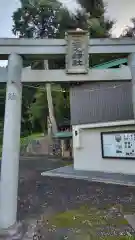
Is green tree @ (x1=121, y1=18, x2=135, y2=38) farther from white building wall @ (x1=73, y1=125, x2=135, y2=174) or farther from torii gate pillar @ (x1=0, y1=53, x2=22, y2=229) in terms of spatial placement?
torii gate pillar @ (x1=0, y1=53, x2=22, y2=229)

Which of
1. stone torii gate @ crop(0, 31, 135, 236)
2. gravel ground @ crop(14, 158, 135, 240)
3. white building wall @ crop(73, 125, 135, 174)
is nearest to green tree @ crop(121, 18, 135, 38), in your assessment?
white building wall @ crop(73, 125, 135, 174)

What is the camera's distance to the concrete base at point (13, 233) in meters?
4.15

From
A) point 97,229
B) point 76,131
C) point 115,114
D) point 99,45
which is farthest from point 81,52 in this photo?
point 76,131

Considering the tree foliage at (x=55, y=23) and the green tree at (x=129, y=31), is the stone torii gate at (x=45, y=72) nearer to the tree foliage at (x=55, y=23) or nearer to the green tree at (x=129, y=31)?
the tree foliage at (x=55, y=23)

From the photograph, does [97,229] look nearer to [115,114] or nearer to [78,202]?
[78,202]

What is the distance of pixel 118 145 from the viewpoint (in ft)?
39.7

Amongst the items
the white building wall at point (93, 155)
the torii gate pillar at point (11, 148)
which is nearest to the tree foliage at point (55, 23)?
the white building wall at point (93, 155)

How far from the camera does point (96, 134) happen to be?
1288 centimetres

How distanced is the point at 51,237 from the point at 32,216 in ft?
4.26

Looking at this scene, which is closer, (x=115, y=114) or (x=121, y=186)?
(x=121, y=186)

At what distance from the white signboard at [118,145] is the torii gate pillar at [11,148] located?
7.93m

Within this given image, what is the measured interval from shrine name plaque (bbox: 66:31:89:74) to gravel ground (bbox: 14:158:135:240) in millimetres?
2995

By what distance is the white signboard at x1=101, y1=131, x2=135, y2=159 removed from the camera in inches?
457

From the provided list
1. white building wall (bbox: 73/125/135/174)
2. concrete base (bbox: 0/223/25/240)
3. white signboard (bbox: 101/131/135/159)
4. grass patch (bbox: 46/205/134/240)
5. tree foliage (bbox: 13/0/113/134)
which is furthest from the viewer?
tree foliage (bbox: 13/0/113/134)
